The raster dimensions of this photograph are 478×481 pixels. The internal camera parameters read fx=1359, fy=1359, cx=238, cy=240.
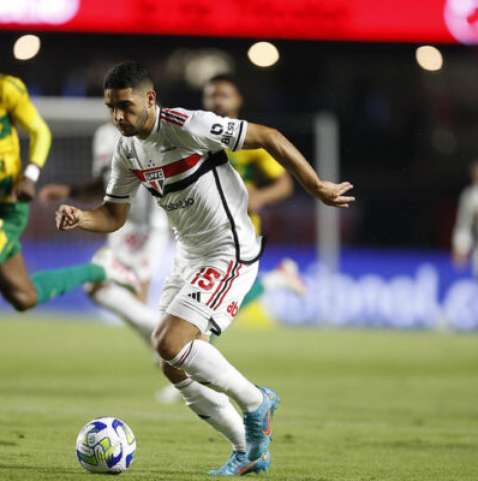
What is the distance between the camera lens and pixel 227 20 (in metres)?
12.8

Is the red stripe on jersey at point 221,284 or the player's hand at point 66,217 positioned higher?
the player's hand at point 66,217

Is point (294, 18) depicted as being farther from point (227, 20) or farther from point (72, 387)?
point (72, 387)

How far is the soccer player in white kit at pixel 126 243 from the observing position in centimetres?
870

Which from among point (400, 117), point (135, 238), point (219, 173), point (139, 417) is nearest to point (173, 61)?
point (400, 117)

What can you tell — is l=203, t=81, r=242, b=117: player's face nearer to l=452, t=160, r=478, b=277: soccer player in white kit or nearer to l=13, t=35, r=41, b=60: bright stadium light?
l=13, t=35, r=41, b=60: bright stadium light

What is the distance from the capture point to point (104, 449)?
225 inches

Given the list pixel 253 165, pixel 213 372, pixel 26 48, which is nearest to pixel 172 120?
pixel 213 372

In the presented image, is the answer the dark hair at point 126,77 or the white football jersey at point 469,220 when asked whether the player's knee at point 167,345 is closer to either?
the dark hair at point 126,77

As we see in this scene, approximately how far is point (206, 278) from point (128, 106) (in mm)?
848

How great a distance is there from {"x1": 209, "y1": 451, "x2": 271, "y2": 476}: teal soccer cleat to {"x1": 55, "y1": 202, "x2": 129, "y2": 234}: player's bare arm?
118 cm

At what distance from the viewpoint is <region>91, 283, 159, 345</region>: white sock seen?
863 cm

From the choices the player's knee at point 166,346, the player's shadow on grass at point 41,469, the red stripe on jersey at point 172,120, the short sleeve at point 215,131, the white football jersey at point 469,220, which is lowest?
the player's shadow on grass at point 41,469

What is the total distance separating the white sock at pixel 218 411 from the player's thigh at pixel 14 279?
2.55 m

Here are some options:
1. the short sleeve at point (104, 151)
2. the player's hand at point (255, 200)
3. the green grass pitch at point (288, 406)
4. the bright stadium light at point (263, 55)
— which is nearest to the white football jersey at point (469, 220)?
the green grass pitch at point (288, 406)
